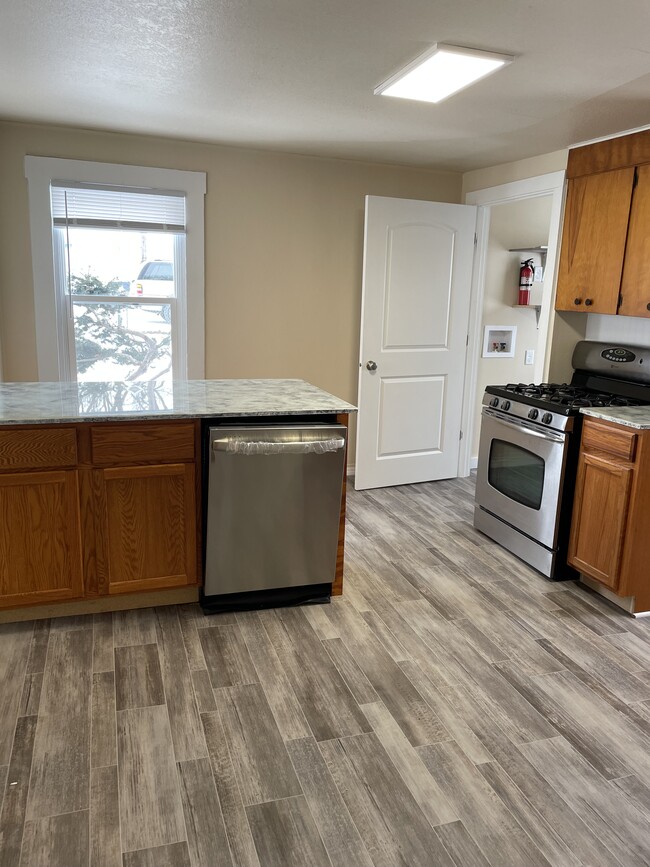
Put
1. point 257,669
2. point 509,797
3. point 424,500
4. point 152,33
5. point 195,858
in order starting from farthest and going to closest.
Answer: point 424,500 < point 257,669 < point 152,33 < point 509,797 < point 195,858

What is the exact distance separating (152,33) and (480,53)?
3.83ft

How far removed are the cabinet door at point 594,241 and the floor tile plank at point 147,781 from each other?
298 centimetres

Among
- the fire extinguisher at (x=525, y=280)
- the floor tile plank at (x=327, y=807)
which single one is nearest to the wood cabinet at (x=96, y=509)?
the floor tile plank at (x=327, y=807)

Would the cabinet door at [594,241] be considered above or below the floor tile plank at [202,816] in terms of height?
above

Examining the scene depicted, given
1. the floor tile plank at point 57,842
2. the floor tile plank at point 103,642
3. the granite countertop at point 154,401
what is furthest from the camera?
the granite countertop at point 154,401

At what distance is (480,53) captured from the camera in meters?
2.31

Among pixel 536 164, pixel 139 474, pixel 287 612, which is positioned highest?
pixel 536 164

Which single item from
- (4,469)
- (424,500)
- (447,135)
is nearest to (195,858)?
(4,469)

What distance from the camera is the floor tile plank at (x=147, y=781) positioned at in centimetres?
170

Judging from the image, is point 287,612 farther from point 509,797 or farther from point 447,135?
point 447,135

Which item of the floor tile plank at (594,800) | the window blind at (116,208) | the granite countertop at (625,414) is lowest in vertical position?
the floor tile plank at (594,800)

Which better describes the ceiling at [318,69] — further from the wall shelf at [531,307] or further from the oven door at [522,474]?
the oven door at [522,474]

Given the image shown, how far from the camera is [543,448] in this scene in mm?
3281

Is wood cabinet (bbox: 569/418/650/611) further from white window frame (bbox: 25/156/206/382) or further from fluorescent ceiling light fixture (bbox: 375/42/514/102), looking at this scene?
white window frame (bbox: 25/156/206/382)
